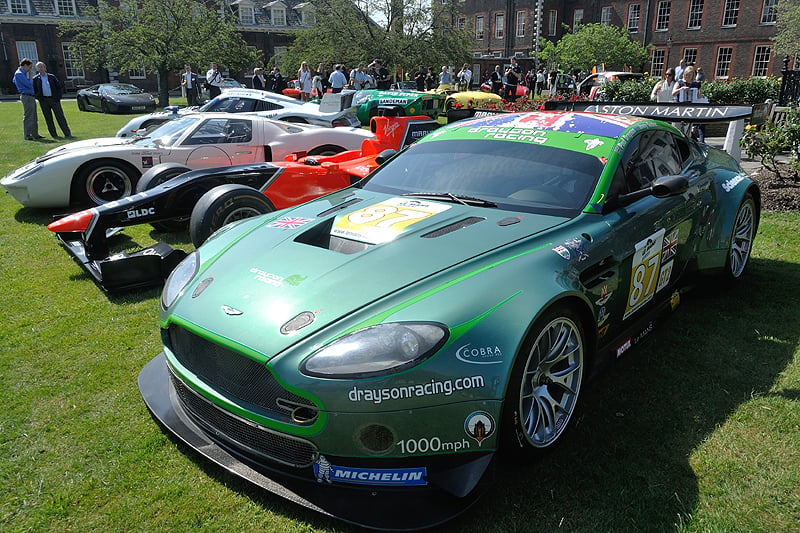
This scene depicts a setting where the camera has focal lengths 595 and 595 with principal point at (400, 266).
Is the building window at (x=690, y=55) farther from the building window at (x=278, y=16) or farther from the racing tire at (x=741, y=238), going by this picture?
the racing tire at (x=741, y=238)

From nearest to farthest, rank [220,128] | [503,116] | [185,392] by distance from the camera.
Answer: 1. [185,392]
2. [503,116]
3. [220,128]

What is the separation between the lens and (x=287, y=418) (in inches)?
88.8

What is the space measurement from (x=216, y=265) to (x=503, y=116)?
2.32 metres

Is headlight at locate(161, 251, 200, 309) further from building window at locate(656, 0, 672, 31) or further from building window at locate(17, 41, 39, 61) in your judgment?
building window at locate(17, 41, 39, 61)

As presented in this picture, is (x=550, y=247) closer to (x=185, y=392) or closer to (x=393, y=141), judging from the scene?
(x=185, y=392)

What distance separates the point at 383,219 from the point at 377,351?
→ 1.16 metres

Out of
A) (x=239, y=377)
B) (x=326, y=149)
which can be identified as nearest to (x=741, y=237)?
(x=239, y=377)

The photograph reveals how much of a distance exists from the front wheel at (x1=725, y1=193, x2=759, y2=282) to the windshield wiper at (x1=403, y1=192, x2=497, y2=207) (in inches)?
88.0

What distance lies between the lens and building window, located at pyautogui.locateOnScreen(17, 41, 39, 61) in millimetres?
41309

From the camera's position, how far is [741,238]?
4.80 m

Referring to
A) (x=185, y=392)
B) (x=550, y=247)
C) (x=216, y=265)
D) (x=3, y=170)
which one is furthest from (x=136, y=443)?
(x=3, y=170)

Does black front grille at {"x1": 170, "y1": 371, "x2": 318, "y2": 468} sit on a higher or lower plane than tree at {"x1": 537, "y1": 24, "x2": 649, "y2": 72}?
lower

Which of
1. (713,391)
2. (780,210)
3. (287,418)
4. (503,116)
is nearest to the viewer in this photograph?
(287,418)

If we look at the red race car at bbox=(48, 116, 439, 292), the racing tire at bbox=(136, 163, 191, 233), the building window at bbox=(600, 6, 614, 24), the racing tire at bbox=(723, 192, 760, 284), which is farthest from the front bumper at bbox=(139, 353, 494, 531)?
the building window at bbox=(600, 6, 614, 24)
